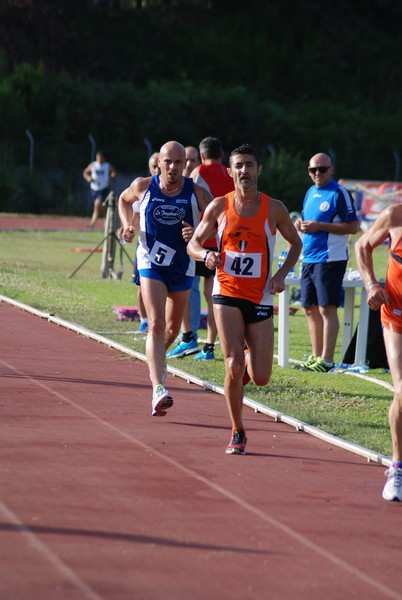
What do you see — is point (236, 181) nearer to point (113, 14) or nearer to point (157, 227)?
point (157, 227)

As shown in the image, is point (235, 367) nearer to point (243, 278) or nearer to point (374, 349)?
point (243, 278)

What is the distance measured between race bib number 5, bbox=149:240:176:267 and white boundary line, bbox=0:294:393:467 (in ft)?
4.80

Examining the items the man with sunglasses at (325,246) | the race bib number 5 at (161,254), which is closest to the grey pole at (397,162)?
the man with sunglasses at (325,246)

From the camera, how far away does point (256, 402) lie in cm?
1002

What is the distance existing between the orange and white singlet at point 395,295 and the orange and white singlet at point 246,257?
1166mm

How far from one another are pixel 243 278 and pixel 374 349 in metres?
4.79

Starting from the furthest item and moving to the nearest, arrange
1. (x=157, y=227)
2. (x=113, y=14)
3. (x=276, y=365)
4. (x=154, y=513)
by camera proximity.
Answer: (x=113, y=14)
(x=276, y=365)
(x=157, y=227)
(x=154, y=513)

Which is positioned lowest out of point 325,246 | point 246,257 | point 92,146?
point 325,246

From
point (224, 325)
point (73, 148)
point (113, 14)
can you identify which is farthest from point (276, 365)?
point (113, 14)

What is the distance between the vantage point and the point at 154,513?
6.44m

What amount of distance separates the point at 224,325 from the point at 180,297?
1532 millimetres

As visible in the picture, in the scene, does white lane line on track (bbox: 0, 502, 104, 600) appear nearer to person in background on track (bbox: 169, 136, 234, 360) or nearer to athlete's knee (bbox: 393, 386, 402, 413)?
athlete's knee (bbox: 393, 386, 402, 413)

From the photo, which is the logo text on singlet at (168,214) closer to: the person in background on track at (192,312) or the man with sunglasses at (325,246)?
the man with sunglasses at (325,246)

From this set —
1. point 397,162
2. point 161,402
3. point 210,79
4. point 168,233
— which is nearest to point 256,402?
point 161,402
